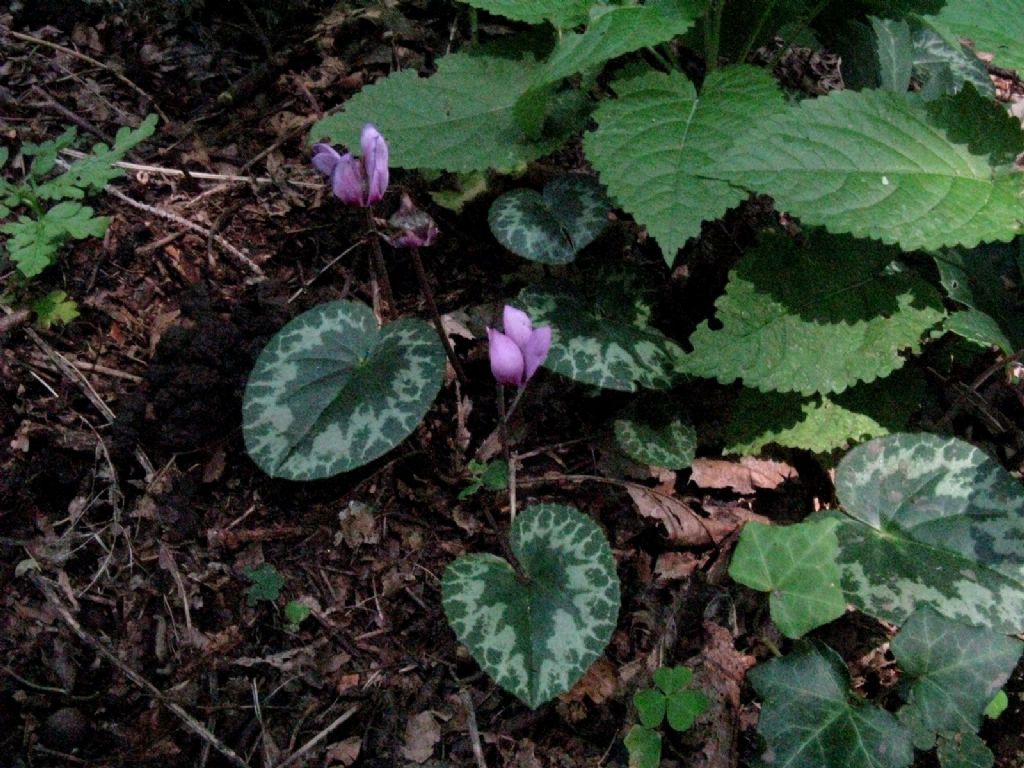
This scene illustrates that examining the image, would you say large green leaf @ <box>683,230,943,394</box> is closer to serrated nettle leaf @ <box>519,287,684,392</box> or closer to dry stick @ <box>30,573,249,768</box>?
serrated nettle leaf @ <box>519,287,684,392</box>

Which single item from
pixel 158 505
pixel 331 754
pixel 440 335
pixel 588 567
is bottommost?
pixel 331 754

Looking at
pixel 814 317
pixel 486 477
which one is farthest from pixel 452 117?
pixel 814 317

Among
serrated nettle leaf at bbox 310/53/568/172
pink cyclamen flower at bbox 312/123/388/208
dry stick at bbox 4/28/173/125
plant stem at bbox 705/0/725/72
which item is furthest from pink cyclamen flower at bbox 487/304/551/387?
dry stick at bbox 4/28/173/125

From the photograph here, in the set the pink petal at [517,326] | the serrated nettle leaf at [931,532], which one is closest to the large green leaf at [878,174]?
the pink petal at [517,326]

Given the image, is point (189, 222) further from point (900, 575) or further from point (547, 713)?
point (900, 575)

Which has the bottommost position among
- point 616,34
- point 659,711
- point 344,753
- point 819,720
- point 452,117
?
point 344,753

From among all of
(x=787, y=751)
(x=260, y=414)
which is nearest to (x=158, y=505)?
(x=260, y=414)

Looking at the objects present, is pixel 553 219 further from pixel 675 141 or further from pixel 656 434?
pixel 656 434
